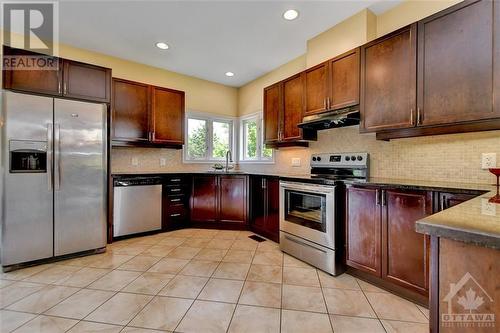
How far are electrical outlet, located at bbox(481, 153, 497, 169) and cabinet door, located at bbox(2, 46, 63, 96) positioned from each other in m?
4.11

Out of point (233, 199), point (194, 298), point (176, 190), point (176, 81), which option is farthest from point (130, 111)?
point (194, 298)

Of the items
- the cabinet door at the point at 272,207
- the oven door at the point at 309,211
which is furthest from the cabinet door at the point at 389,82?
the cabinet door at the point at 272,207

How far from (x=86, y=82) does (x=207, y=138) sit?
2266 millimetres

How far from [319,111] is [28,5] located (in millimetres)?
3428

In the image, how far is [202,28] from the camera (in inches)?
116

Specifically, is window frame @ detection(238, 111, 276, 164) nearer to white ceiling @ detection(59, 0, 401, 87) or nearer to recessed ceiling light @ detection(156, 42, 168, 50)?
white ceiling @ detection(59, 0, 401, 87)

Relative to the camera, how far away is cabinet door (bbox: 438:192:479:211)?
1.56 metres

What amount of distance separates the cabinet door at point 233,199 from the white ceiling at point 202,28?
1.95 meters

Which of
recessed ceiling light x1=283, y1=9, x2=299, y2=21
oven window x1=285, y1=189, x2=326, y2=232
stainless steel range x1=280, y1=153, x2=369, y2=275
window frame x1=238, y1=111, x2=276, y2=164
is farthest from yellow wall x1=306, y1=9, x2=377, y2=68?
oven window x1=285, y1=189, x2=326, y2=232

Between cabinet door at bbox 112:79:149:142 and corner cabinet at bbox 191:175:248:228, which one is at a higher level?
cabinet door at bbox 112:79:149:142

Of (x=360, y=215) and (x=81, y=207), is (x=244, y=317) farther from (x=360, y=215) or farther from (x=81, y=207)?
(x=81, y=207)

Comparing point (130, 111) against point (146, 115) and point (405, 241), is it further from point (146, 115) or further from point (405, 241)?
point (405, 241)

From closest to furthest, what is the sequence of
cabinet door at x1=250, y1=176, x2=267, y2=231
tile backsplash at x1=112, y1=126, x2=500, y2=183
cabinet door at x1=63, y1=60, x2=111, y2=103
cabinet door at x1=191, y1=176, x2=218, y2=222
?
tile backsplash at x1=112, y1=126, x2=500, y2=183 < cabinet door at x1=63, y1=60, x2=111, y2=103 < cabinet door at x1=250, y1=176, x2=267, y2=231 < cabinet door at x1=191, y1=176, x2=218, y2=222

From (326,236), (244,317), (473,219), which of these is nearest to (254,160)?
(326,236)
